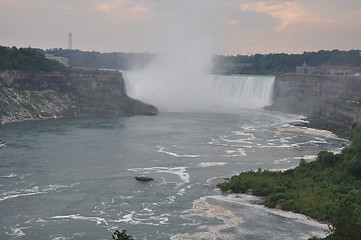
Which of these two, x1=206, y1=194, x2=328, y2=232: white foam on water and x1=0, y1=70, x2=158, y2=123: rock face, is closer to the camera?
x1=206, y1=194, x2=328, y2=232: white foam on water

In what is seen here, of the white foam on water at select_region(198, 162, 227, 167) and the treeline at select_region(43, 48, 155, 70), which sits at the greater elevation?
the treeline at select_region(43, 48, 155, 70)

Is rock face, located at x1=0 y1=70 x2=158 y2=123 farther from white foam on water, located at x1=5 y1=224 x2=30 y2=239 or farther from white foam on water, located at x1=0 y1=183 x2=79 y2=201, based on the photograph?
white foam on water, located at x1=5 y1=224 x2=30 y2=239

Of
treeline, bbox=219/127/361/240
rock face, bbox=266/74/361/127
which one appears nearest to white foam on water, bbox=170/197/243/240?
treeline, bbox=219/127/361/240

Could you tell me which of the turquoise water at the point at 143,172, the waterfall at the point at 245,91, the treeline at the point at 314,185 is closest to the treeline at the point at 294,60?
the waterfall at the point at 245,91

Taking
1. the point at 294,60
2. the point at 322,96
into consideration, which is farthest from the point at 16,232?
the point at 294,60

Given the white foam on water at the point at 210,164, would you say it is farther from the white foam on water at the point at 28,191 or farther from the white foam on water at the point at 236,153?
the white foam on water at the point at 28,191

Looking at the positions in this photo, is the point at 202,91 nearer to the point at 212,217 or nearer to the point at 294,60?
the point at 294,60
